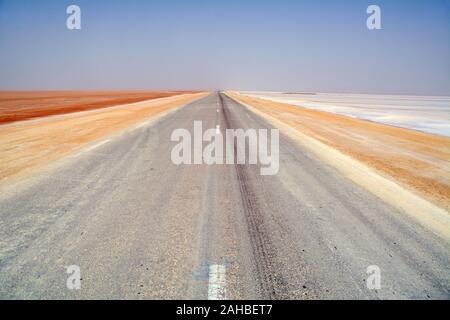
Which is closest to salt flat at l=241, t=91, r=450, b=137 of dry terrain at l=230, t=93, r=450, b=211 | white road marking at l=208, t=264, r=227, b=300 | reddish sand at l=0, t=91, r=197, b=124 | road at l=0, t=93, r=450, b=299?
dry terrain at l=230, t=93, r=450, b=211

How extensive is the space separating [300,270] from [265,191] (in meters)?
2.48

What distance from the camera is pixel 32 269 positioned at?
288 centimetres

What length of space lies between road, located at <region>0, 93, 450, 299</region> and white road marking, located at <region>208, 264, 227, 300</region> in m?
0.02

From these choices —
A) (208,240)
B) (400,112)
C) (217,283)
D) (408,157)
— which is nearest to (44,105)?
(408,157)

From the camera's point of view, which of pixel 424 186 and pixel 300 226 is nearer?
pixel 300 226

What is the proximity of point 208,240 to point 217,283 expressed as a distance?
847mm

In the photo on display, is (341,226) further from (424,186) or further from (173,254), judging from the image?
(424,186)

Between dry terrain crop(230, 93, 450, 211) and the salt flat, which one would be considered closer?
dry terrain crop(230, 93, 450, 211)

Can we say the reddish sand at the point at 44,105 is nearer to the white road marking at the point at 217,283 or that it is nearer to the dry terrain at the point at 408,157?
the dry terrain at the point at 408,157

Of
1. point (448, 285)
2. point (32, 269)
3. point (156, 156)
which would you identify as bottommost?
point (448, 285)

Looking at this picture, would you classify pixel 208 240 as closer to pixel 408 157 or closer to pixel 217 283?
pixel 217 283

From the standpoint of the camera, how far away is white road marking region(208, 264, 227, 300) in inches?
101

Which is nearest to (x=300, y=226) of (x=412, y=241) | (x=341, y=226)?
(x=341, y=226)

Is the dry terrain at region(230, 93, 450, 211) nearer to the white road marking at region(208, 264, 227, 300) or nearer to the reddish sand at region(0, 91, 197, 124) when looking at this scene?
the white road marking at region(208, 264, 227, 300)
